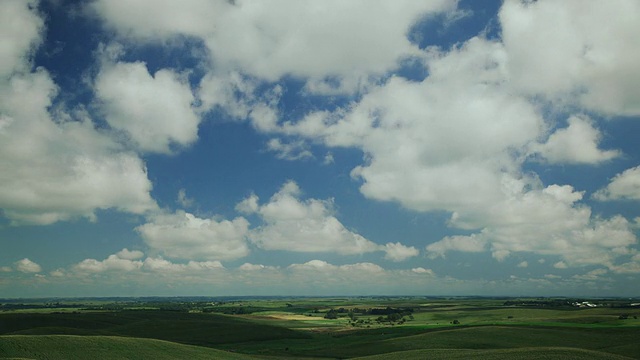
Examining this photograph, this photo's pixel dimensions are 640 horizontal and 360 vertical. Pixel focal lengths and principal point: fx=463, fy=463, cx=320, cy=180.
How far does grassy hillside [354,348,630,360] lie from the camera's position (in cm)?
8691

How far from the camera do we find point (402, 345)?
Result: 124m

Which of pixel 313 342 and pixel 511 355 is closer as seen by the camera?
pixel 511 355

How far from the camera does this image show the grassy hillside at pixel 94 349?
9675cm

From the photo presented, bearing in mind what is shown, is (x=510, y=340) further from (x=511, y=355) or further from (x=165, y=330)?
(x=165, y=330)

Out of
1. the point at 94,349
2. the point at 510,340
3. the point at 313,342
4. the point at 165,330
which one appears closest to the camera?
the point at 94,349

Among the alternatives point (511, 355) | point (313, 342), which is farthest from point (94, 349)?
point (511, 355)

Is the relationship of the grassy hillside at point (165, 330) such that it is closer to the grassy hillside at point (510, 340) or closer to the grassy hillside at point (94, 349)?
the grassy hillside at point (94, 349)

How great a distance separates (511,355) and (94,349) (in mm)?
89462

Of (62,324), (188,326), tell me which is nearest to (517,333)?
(188,326)

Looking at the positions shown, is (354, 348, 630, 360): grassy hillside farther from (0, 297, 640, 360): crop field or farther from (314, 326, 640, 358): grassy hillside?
(314, 326, 640, 358): grassy hillside

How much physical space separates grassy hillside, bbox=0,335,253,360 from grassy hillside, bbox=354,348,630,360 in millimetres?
40541

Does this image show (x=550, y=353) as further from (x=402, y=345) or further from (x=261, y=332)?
(x=261, y=332)

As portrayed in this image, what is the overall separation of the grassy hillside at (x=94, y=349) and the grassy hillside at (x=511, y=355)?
40.5m

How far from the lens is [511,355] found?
90.8 metres
